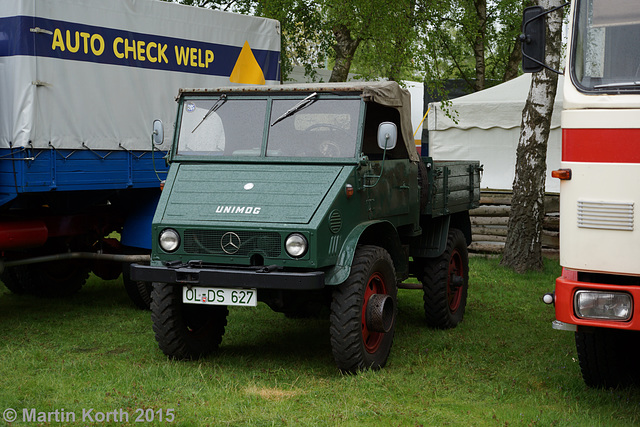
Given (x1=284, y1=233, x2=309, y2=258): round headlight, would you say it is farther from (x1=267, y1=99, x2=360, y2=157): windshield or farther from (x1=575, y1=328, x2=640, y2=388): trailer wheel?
(x1=575, y1=328, x2=640, y2=388): trailer wheel

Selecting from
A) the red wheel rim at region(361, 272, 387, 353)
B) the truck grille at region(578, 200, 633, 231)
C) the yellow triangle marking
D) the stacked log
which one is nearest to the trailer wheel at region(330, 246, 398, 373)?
the red wheel rim at region(361, 272, 387, 353)

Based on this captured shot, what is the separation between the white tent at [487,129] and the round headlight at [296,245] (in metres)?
10.9

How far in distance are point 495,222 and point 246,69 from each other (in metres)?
5.48

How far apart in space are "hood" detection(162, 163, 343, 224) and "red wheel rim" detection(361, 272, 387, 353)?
0.84 meters

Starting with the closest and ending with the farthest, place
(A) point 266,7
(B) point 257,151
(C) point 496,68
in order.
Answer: (B) point 257,151 → (A) point 266,7 → (C) point 496,68

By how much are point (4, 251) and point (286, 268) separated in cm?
360

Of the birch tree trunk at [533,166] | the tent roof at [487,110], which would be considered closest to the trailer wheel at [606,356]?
the birch tree trunk at [533,166]

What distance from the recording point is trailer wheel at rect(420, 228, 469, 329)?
8.31m

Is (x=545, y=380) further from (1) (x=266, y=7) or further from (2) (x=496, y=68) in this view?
(2) (x=496, y=68)

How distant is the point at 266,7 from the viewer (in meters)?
16.8

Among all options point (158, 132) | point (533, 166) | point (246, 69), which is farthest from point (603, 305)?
point (533, 166)

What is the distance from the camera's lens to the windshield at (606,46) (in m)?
5.10

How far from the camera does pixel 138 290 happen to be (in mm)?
9164

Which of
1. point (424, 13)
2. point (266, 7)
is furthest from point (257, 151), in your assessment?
point (424, 13)
